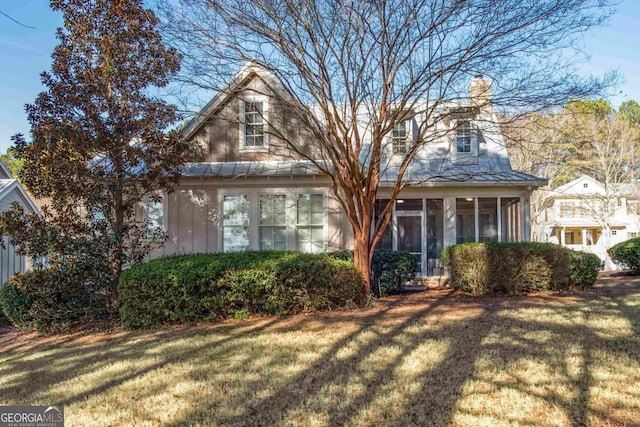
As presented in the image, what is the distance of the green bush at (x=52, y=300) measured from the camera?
7.85 m

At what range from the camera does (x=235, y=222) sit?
1155 cm

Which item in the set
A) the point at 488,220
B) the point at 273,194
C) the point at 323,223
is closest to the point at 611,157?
the point at 488,220

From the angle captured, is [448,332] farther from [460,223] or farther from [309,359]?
[460,223]

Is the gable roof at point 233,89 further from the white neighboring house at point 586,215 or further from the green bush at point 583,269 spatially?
the white neighboring house at point 586,215

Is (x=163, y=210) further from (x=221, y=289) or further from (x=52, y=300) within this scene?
(x=221, y=289)

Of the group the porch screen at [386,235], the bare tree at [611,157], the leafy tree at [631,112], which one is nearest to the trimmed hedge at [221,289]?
the porch screen at [386,235]

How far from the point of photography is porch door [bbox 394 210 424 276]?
12.5 m

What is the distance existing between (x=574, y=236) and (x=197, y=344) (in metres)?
36.1

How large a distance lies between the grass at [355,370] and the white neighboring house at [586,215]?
2091 centimetres

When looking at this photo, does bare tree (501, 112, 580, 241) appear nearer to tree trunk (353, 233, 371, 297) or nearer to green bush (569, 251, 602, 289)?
green bush (569, 251, 602, 289)

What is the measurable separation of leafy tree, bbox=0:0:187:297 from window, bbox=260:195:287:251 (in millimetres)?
3277

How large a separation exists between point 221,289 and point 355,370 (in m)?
3.52

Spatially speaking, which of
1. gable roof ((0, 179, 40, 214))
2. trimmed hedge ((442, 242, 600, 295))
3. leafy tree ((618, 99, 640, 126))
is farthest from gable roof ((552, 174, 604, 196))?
gable roof ((0, 179, 40, 214))

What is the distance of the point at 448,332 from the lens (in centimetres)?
619
